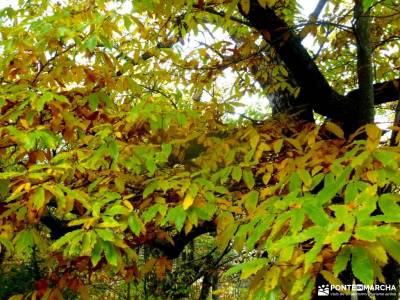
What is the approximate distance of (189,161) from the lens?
11.9ft

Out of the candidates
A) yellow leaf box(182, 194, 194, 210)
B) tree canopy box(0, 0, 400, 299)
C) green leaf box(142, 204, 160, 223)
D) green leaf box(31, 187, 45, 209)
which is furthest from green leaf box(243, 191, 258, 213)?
green leaf box(31, 187, 45, 209)

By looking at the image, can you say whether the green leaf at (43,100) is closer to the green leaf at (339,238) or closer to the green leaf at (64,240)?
the green leaf at (64,240)

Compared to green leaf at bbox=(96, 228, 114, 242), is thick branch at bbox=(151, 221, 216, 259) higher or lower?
higher

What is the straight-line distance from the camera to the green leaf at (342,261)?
4.17ft

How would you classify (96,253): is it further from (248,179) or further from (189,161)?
(189,161)

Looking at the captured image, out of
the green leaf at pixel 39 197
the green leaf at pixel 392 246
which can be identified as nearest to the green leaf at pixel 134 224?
the green leaf at pixel 39 197

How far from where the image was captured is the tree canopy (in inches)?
62.6

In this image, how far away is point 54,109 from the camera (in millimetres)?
2783

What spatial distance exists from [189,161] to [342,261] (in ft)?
7.95

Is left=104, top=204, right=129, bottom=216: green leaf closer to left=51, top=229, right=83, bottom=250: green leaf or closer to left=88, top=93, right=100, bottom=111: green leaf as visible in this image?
left=51, top=229, right=83, bottom=250: green leaf

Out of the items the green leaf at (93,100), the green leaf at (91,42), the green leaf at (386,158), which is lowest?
the green leaf at (386,158)

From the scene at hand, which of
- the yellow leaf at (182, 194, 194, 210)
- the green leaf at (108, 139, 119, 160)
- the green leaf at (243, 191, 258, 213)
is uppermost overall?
the green leaf at (108, 139, 119, 160)

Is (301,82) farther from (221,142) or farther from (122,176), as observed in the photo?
(122,176)

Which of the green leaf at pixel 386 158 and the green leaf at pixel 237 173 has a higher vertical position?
the green leaf at pixel 237 173
